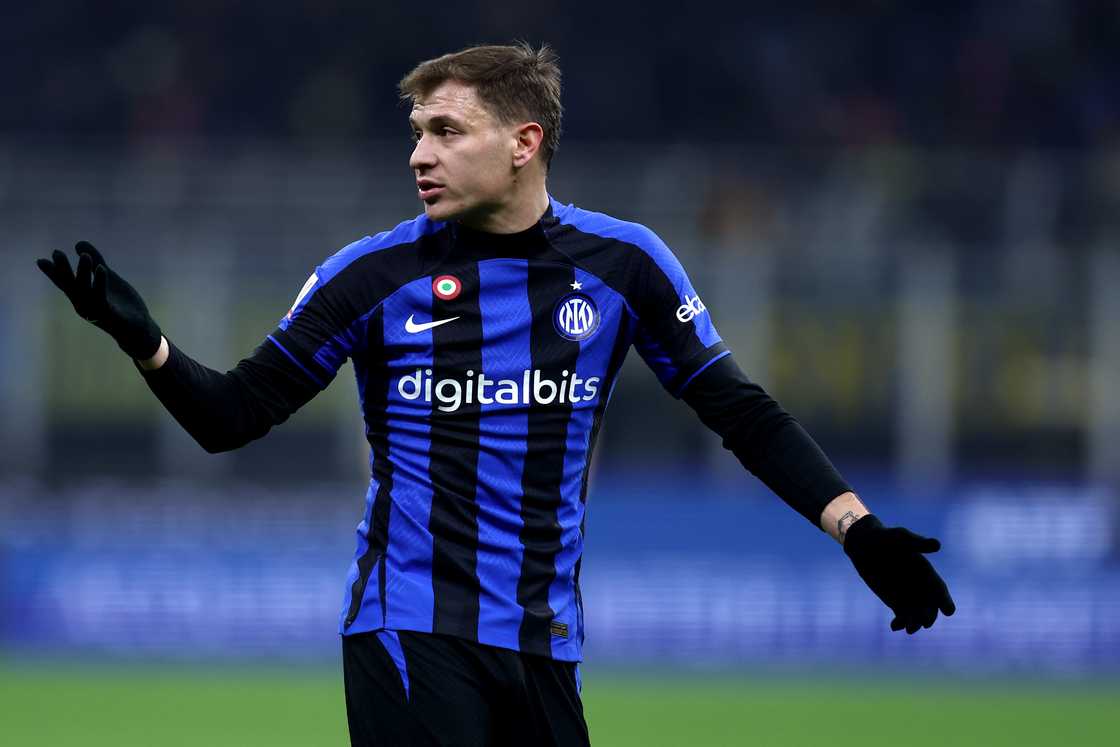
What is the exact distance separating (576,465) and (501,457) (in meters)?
0.19

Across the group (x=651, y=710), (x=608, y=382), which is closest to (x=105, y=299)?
(x=608, y=382)

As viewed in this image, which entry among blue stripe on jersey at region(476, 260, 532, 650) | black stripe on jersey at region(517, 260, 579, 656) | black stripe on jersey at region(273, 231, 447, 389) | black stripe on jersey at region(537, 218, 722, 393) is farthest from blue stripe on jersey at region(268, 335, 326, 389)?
black stripe on jersey at region(537, 218, 722, 393)

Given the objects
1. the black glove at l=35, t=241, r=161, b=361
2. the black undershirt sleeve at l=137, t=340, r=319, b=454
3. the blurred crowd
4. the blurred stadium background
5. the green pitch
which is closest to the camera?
the black glove at l=35, t=241, r=161, b=361

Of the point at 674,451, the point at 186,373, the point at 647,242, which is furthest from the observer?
the point at 674,451

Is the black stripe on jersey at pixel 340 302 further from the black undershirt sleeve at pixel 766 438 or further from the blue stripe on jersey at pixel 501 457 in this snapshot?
the black undershirt sleeve at pixel 766 438

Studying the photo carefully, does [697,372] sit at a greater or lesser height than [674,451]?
lesser

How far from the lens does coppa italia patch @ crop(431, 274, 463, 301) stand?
389 cm

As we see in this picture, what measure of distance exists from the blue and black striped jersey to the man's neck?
2 cm

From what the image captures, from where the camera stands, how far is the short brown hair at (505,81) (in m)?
3.91

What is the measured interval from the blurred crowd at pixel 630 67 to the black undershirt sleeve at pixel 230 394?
1151cm

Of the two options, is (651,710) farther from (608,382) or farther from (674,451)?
(608,382)

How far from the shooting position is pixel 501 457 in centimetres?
383

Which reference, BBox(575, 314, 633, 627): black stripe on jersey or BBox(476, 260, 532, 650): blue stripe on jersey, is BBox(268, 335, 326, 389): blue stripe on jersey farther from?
BBox(575, 314, 633, 627): black stripe on jersey

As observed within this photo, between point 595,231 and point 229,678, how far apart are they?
25.4 ft
